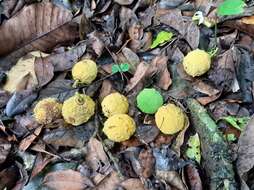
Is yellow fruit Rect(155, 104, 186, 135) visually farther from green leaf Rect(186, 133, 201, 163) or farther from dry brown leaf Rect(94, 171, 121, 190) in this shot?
dry brown leaf Rect(94, 171, 121, 190)

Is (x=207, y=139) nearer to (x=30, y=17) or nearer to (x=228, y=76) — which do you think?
(x=228, y=76)

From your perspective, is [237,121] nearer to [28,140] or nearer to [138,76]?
[138,76]

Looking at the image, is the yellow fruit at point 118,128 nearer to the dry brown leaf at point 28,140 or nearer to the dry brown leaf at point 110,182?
the dry brown leaf at point 110,182

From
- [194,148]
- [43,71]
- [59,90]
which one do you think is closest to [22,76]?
[43,71]

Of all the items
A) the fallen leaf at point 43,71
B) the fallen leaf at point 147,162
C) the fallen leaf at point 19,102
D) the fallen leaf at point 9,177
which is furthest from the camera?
the fallen leaf at point 43,71

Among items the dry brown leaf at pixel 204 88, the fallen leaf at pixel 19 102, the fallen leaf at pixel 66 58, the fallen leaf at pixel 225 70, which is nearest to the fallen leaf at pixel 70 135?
the fallen leaf at pixel 19 102

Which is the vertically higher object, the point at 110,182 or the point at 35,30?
the point at 35,30
